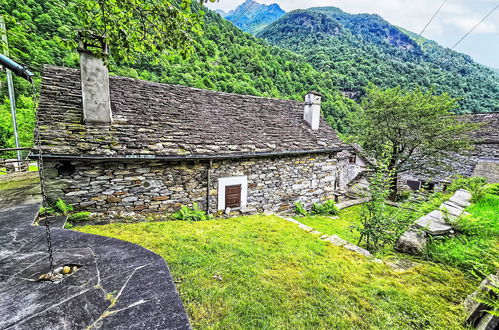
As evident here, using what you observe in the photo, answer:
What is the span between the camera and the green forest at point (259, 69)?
18641 mm

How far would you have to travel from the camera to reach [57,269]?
1744mm

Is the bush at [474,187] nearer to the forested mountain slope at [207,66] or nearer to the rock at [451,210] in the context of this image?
the rock at [451,210]

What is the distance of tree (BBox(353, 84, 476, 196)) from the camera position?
11.6 meters

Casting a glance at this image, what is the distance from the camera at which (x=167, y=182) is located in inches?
213

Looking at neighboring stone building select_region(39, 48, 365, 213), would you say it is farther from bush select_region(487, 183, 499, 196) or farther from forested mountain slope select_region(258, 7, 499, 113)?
forested mountain slope select_region(258, 7, 499, 113)

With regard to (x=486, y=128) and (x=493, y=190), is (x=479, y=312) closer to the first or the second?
(x=493, y=190)

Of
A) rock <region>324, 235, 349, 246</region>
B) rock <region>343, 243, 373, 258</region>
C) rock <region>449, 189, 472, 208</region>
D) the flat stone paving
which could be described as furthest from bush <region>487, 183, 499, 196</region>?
the flat stone paving

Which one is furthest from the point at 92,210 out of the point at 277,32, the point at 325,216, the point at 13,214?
the point at 277,32

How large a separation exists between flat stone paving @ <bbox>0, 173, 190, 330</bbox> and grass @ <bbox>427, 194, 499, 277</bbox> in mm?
3616

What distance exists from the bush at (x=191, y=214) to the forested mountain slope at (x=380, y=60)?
13.7 meters

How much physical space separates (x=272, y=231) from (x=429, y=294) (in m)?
2.74

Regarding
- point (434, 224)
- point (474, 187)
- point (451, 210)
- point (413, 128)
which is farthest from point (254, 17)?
point (434, 224)

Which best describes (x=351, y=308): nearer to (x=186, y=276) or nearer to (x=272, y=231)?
(x=186, y=276)

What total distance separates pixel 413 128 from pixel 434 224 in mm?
11812
